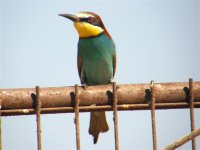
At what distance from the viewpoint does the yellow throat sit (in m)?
6.30

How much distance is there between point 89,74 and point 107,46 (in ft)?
1.65

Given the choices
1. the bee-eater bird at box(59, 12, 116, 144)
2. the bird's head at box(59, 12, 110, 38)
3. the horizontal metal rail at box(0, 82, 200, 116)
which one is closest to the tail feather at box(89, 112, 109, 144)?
the horizontal metal rail at box(0, 82, 200, 116)

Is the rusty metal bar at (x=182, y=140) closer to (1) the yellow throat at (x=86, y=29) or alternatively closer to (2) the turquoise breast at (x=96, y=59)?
(2) the turquoise breast at (x=96, y=59)

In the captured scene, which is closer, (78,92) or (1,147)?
(1,147)

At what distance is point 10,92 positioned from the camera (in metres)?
2.67

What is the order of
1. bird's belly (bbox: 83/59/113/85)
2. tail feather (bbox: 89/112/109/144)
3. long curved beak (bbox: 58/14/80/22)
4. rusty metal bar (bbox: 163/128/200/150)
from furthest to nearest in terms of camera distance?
bird's belly (bbox: 83/59/113/85) → long curved beak (bbox: 58/14/80/22) → tail feather (bbox: 89/112/109/144) → rusty metal bar (bbox: 163/128/200/150)

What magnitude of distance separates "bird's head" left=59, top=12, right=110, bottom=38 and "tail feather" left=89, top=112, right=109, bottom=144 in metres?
2.12

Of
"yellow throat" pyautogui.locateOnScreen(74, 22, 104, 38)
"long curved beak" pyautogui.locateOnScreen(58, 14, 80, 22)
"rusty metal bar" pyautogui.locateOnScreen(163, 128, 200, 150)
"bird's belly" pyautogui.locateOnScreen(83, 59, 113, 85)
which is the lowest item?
"rusty metal bar" pyautogui.locateOnScreen(163, 128, 200, 150)

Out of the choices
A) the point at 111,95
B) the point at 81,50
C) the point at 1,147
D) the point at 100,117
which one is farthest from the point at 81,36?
the point at 1,147

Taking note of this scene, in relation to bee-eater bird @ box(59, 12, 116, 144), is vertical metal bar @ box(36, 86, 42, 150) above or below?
below

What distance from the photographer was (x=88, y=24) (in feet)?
20.7

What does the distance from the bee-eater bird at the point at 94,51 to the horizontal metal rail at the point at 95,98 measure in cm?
351

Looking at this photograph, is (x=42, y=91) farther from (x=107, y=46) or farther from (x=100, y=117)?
(x=107, y=46)

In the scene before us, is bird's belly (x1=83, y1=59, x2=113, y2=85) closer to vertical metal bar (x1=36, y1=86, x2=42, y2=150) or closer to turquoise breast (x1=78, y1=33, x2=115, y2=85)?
turquoise breast (x1=78, y1=33, x2=115, y2=85)
